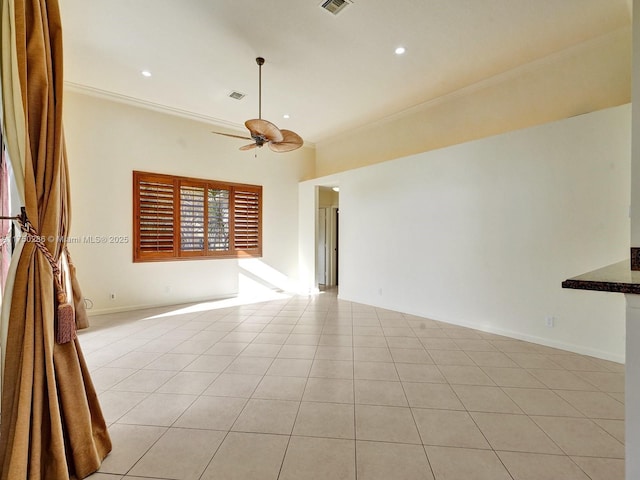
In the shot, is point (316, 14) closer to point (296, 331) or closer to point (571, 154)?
point (571, 154)

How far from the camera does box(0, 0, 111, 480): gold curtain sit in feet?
4.55

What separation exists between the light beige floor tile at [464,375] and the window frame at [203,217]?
15.6ft

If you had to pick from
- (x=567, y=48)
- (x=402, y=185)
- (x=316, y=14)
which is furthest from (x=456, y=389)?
(x=567, y=48)

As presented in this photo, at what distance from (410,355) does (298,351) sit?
1291 mm

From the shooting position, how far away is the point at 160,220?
541cm

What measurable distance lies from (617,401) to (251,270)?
231 inches

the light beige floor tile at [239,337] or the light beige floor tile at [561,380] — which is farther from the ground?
the light beige floor tile at [561,380]

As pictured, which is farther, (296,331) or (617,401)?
(296,331)

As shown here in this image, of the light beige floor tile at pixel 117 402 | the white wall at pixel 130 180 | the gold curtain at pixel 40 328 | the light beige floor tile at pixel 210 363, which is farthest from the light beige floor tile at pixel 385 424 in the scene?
the white wall at pixel 130 180

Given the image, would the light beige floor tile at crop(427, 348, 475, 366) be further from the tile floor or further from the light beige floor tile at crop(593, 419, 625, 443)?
the light beige floor tile at crop(593, 419, 625, 443)

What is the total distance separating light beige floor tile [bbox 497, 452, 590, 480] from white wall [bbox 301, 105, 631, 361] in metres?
2.16

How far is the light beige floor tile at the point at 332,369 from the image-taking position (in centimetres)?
279

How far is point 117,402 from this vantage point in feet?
7.70

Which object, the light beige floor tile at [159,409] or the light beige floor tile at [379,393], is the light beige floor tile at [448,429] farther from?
the light beige floor tile at [159,409]
